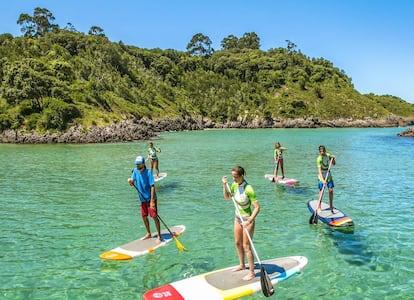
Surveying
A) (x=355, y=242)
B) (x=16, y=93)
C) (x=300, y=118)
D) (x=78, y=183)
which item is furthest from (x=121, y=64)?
(x=355, y=242)

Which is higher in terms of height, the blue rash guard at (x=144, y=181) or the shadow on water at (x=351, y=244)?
the blue rash guard at (x=144, y=181)

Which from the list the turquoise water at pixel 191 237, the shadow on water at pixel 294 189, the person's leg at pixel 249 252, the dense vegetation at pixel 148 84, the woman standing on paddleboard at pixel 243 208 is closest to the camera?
the woman standing on paddleboard at pixel 243 208

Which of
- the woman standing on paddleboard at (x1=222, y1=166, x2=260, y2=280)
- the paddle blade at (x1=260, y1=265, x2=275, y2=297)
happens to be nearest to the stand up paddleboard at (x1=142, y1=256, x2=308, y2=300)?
the woman standing on paddleboard at (x1=222, y1=166, x2=260, y2=280)

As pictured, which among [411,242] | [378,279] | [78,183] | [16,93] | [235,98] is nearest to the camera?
[378,279]

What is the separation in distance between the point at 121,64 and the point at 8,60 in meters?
45.2

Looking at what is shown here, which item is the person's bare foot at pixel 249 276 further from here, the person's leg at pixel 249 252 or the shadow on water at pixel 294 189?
the shadow on water at pixel 294 189

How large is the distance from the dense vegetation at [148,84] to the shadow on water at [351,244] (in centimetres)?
6280

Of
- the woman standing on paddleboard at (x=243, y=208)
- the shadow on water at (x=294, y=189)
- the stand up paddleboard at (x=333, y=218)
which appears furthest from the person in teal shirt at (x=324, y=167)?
the woman standing on paddleboard at (x=243, y=208)

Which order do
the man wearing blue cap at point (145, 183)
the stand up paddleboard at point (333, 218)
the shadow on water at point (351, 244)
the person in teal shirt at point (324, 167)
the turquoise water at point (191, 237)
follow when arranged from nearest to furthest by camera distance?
the turquoise water at point (191, 237) → the shadow on water at point (351, 244) → the man wearing blue cap at point (145, 183) → the stand up paddleboard at point (333, 218) → the person in teal shirt at point (324, 167)

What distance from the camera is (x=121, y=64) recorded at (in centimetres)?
12688

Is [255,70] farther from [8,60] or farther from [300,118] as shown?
[8,60]

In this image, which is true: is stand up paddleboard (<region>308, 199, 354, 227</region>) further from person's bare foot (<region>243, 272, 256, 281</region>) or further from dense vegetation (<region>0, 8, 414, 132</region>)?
dense vegetation (<region>0, 8, 414, 132</region>)

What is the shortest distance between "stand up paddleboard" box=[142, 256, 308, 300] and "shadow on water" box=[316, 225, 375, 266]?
234cm

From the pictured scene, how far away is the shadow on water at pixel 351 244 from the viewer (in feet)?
35.6
